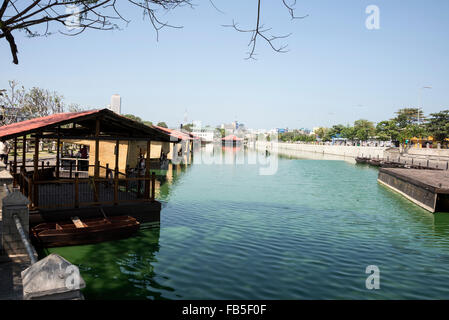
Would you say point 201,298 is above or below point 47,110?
below

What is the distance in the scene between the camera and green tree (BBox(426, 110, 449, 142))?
7425cm

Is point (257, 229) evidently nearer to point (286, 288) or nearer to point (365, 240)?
point (365, 240)

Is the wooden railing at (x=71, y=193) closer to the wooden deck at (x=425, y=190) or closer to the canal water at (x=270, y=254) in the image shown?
the canal water at (x=270, y=254)

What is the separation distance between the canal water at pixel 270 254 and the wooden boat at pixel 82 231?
255 mm

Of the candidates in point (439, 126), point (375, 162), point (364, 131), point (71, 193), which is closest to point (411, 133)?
point (439, 126)

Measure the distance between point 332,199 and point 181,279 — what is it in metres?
16.5

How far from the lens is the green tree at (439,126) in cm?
7425

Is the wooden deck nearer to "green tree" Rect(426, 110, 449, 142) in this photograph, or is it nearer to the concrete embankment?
the concrete embankment

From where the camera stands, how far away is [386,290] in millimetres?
8984

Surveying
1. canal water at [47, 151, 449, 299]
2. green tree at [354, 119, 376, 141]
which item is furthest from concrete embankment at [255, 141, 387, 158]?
canal water at [47, 151, 449, 299]

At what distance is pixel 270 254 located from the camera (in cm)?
1144

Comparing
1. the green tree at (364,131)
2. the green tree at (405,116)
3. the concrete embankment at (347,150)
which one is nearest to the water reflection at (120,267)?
the concrete embankment at (347,150)

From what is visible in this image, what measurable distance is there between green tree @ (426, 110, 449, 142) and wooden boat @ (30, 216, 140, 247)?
79.4 m
